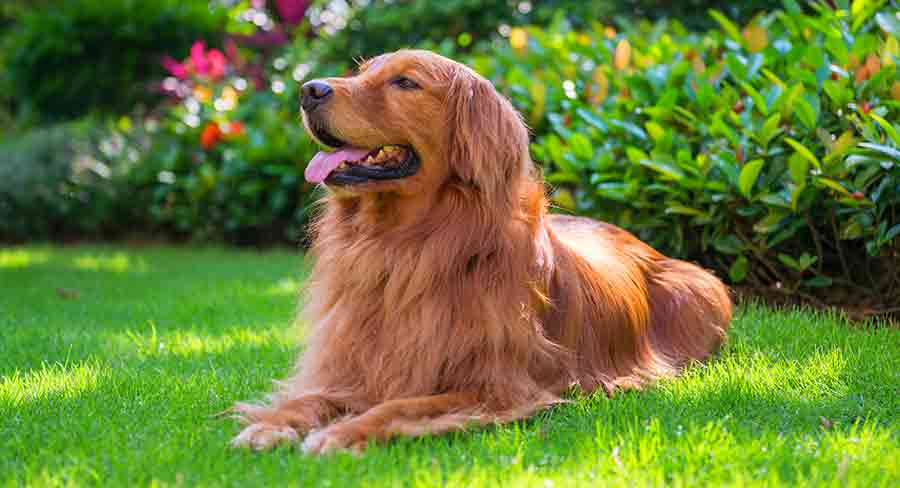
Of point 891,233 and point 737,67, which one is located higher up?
point 737,67

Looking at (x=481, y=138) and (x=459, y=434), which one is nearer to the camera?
(x=459, y=434)

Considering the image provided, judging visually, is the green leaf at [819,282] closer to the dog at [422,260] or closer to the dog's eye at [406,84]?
the dog at [422,260]

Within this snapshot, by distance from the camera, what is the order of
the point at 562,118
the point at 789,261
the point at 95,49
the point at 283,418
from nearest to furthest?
the point at 283,418 < the point at 789,261 < the point at 562,118 < the point at 95,49

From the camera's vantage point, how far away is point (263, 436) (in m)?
3.35

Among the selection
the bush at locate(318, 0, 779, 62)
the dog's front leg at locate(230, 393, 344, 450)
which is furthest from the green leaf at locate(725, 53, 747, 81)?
the bush at locate(318, 0, 779, 62)

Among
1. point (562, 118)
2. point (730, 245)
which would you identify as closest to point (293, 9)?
point (562, 118)

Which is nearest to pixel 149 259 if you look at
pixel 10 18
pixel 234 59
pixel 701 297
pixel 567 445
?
pixel 234 59

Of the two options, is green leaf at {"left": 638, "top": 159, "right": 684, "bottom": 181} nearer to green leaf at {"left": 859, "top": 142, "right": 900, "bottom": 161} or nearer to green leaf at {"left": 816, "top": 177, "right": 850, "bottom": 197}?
green leaf at {"left": 816, "top": 177, "right": 850, "bottom": 197}

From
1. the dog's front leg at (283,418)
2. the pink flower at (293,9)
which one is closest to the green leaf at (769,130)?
the dog's front leg at (283,418)

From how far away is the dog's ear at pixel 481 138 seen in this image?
3773mm

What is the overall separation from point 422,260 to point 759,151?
2.61 m

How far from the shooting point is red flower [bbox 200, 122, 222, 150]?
9.83 meters

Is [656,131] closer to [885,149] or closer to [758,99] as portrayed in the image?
[758,99]

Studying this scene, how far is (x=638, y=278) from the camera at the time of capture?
4781mm
